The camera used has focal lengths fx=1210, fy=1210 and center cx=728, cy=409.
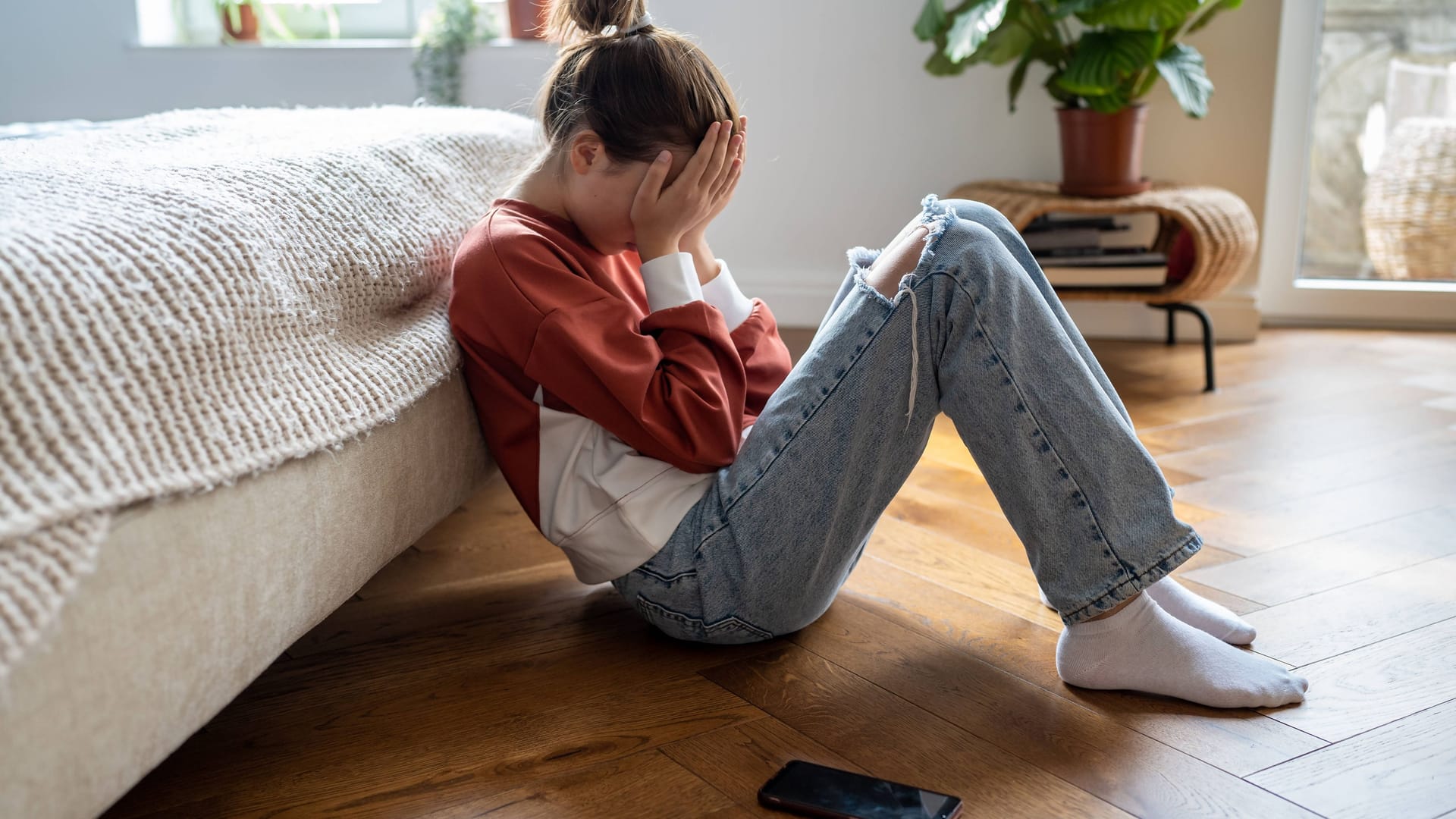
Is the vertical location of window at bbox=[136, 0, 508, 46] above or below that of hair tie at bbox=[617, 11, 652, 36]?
above

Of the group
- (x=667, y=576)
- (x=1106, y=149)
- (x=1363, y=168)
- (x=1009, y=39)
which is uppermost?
(x=1009, y=39)

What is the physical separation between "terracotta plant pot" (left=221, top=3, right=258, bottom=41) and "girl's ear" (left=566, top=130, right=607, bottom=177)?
240cm

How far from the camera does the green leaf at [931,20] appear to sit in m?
2.53

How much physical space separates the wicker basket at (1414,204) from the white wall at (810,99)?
1.24 ft

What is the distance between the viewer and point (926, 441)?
1042mm

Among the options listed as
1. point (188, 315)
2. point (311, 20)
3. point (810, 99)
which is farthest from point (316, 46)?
point (188, 315)

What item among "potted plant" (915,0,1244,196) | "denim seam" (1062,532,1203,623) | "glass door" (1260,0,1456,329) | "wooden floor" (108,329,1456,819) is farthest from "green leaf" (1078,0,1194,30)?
"denim seam" (1062,532,1203,623)

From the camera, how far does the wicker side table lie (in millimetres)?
2346

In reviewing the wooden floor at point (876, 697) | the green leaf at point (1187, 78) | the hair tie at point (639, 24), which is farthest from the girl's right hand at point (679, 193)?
the green leaf at point (1187, 78)

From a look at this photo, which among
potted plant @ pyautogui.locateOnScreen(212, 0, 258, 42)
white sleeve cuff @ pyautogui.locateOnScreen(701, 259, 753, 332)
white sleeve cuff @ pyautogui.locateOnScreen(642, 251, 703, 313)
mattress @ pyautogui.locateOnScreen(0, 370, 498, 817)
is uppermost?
potted plant @ pyautogui.locateOnScreen(212, 0, 258, 42)

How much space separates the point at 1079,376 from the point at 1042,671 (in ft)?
0.99

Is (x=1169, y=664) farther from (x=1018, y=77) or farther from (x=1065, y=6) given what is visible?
(x=1018, y=77)

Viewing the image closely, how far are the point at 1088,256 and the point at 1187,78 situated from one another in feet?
1.25

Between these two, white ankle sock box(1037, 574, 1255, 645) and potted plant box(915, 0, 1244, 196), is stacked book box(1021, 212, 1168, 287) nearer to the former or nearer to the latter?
potted plant box(915, 0, 1244, 196)
